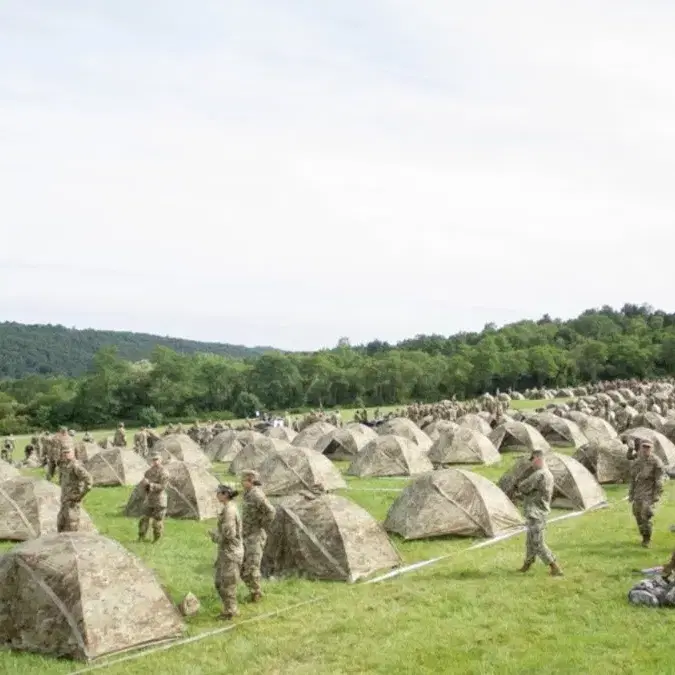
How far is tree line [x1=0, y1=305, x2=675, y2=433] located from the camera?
4040 inches

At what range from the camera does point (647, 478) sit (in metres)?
17.7

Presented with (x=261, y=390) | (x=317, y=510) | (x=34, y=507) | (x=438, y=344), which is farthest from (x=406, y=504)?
(x=438, y=344)

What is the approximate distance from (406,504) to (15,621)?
10.4 m

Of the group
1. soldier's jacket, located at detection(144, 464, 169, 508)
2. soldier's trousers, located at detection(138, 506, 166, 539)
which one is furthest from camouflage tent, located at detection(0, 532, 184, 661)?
soldier's trousers, located at detection(138, 506, 166, 539)

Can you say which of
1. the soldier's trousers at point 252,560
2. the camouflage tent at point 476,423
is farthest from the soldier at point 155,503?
the camouflage tent at point 476,423

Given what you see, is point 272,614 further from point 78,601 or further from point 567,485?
point 567,485

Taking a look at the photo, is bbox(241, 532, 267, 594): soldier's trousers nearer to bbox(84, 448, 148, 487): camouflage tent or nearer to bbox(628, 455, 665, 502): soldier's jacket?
bbox(628, 455, 665, 502): soldier's jacket

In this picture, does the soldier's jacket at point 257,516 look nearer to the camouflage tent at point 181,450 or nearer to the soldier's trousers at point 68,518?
the soldier's trousers at point 68,518

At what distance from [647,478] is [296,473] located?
13.6 metres

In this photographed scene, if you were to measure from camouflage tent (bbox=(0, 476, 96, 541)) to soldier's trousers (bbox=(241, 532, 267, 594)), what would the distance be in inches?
287

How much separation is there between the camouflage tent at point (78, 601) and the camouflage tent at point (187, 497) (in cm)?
1135

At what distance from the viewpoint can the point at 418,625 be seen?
41.9ft

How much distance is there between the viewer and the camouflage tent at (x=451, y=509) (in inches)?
784

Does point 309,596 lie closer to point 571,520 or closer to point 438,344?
point 571,520
